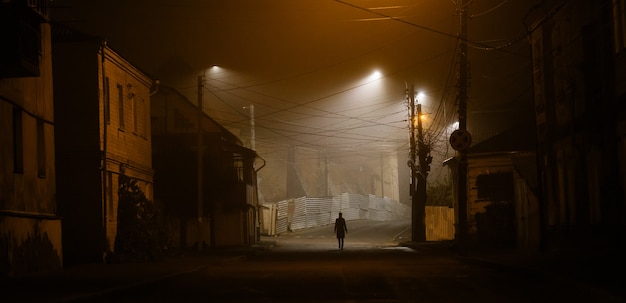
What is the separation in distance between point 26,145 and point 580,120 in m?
14.4

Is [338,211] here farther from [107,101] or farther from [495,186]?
[107,101]

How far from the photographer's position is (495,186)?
34469 millimetres

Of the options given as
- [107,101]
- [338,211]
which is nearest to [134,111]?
[107,101]

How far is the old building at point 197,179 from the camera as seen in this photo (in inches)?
1449

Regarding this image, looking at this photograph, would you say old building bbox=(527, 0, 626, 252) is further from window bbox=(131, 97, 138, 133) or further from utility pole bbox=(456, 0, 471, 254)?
window bbox=(131, 97, 138, 133)

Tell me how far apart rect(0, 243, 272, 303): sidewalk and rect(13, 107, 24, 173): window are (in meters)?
2.57

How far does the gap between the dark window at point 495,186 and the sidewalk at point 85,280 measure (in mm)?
14579

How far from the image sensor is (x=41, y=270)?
63.4 feet

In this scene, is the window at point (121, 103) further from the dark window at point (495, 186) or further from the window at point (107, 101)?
the dark window at point (495, 186)

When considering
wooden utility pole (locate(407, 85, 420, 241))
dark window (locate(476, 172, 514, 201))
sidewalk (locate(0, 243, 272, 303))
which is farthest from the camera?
wooden utility pole (locate(407, 85, 420, 241))

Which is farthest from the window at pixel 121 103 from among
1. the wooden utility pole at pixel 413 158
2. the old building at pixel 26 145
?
the wooden utility pole at pixel 413 158

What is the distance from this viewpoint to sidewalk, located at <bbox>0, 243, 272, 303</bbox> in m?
13.2

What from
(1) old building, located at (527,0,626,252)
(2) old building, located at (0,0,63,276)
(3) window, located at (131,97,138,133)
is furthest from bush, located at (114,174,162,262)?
(1) old building, located at (527,0,626,252)

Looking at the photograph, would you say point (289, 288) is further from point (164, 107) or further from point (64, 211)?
point (164, 107)
